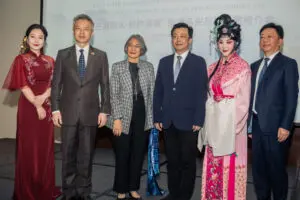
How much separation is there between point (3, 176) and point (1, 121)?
234 cm

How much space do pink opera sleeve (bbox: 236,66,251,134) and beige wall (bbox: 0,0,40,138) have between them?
156 inches

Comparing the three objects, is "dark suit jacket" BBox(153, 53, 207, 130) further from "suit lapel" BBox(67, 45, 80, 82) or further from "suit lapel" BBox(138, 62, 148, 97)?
"suit lapel" BBox(67, 45, 80, 82)

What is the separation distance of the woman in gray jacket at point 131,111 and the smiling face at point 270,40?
92cm

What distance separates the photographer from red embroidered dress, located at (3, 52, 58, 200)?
8.70ft

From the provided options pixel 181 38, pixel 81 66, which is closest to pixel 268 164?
pixel 181 38

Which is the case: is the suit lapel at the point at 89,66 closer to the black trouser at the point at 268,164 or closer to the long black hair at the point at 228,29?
the long black hair at the point at 228,29

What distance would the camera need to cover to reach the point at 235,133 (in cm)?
246

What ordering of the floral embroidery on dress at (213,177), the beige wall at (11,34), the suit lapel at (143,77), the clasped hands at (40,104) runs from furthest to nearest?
the beige wall at (11,34), the suit lapel at (143,77), the clasped hands at (40,104), the floral embroidery on dress at (213,177)

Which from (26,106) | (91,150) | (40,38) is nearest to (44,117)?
(26,106)

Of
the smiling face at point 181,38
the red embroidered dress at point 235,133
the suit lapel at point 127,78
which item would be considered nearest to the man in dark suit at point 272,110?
the red embroidered dress at point 235,133

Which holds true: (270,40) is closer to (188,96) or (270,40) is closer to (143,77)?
(188,96)

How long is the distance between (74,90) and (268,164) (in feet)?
5.22

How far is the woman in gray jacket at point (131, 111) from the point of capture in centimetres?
271

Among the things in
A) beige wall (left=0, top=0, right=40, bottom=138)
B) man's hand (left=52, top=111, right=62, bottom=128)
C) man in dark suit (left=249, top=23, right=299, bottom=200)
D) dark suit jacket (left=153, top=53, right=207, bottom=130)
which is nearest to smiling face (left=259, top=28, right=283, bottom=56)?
man in dark suit (left=249, top=23, right=299, bottom=200)
